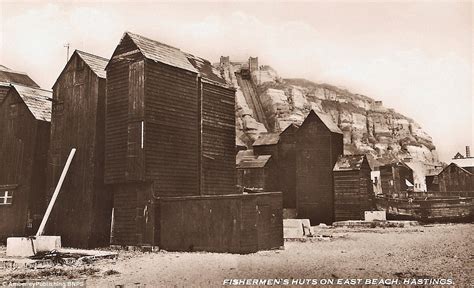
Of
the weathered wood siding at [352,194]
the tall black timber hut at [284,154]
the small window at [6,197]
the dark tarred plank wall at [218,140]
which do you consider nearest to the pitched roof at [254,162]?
the tall black timber hut at [284,154]

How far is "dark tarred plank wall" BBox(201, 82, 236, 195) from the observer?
22.2 metres

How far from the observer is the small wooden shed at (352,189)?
3516cm

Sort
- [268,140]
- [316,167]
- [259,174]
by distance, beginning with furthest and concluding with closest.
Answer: [268,140] < [259,174] < [316,167]

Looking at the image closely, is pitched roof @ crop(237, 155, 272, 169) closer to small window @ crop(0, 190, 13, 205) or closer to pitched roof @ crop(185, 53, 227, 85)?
pitched roof @ crop(185, 53, 227, 85)

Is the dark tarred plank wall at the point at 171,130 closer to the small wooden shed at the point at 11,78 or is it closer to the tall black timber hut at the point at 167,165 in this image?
the tall black timber hut at the point at 167,165

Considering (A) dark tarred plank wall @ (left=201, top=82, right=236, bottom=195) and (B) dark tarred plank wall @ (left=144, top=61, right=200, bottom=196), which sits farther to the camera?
(A) dark tarred plank wall @ (left=201, top=82, right=236, bottom=195)

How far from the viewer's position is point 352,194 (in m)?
35.5

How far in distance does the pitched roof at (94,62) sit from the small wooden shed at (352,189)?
69.2 feet

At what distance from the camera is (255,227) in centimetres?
1708

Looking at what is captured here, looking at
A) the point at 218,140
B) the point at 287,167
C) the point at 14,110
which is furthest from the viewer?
the point at 287,167

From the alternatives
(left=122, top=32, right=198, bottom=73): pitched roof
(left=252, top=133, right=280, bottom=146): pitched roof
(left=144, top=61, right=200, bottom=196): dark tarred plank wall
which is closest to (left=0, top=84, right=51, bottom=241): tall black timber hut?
(left=122, top=32, right=198, bottom=73): pitched roof

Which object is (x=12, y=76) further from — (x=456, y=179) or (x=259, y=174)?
(x=456, y=179)

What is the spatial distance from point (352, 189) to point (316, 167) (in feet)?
11.6

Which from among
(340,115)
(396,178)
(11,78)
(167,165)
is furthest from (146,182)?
(340,115)
